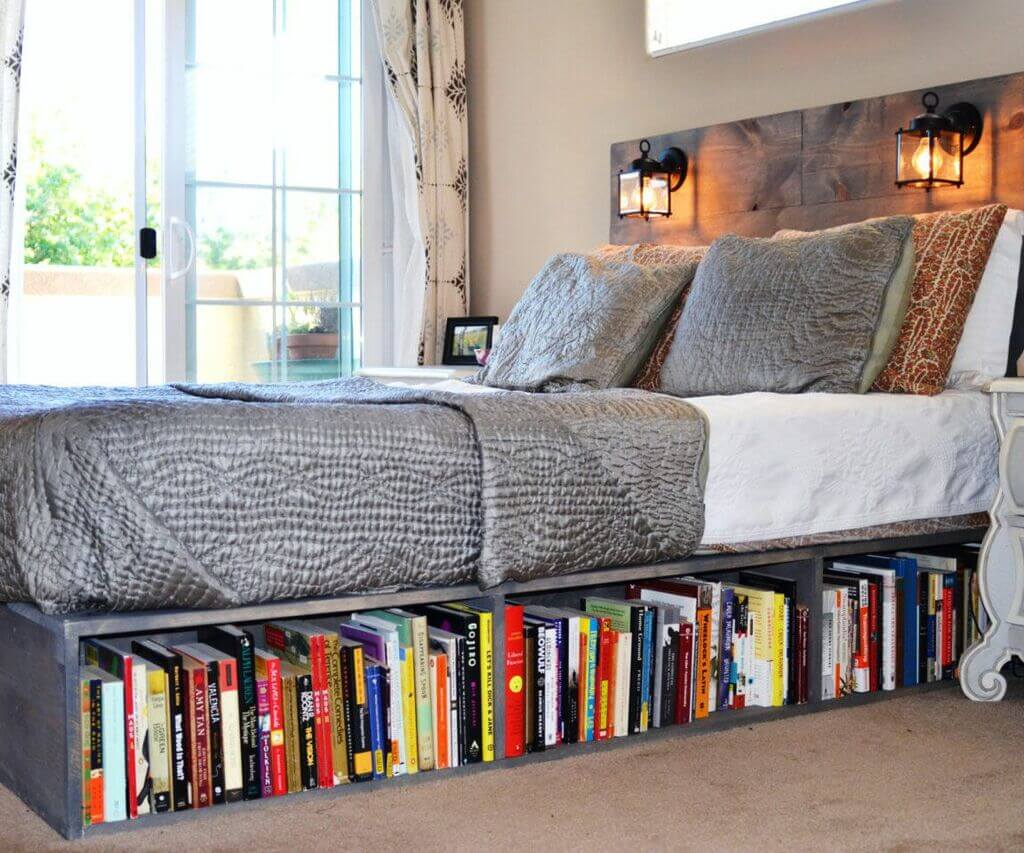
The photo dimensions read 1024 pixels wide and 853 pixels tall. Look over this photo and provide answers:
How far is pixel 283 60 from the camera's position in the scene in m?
4.70

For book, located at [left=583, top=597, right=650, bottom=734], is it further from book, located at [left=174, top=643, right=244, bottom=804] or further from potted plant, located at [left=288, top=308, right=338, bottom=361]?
potted plant, located at [left=288, top=308, right=338, bottom=361]

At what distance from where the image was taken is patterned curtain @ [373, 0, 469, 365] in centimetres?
469

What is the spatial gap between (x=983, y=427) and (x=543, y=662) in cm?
109

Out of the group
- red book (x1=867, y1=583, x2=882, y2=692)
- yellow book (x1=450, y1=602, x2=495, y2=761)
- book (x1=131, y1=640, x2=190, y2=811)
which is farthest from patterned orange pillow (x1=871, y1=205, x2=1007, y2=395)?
book (x1=131, y1=640, x2=190, y2=811)

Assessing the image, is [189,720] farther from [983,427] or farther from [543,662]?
[983,427]

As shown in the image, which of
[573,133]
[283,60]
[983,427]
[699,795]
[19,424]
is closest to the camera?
[19,424]

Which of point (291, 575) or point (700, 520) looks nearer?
point (291, 575)

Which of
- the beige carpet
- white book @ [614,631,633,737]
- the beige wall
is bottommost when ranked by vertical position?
the beige carpet

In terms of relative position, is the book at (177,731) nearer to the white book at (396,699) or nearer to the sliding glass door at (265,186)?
the white book at (396,699)

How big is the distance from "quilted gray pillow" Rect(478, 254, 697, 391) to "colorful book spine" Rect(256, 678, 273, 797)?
1.16 meters

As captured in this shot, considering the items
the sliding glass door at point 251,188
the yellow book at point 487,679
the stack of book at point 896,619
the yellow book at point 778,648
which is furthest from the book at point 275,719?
the sliding glass door at point 251,188

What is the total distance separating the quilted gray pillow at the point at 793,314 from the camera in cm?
264

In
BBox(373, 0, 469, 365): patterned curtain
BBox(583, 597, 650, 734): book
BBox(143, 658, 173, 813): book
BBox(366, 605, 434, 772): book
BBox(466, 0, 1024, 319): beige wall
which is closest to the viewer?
BBox(143, 658, 173, 813): book

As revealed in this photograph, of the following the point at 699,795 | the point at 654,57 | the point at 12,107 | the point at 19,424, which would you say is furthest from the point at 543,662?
the point at 12,107
